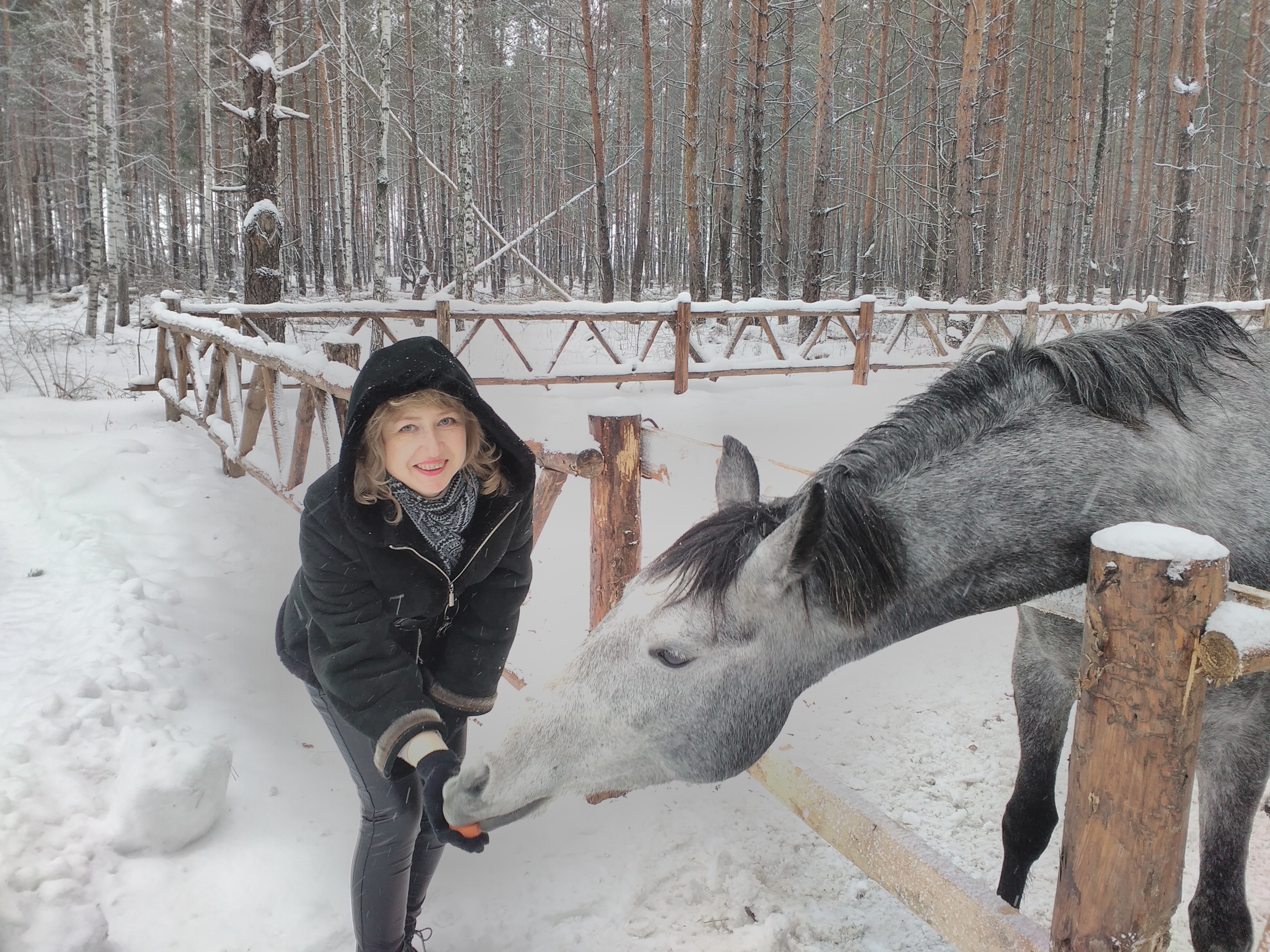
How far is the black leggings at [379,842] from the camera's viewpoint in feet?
5.92

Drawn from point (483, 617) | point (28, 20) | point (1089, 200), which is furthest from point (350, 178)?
point (483, 617)

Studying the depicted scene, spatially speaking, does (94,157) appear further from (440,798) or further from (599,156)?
(440,798)

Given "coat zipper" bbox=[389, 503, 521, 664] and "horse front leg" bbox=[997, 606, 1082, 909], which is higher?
"coat zipper" bbox=[389, 503, 521, 664]

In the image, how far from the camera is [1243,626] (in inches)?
37.8

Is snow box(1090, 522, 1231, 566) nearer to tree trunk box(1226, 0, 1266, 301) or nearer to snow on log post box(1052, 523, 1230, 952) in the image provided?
snow on log post box(1052, 523, 1230, 952)

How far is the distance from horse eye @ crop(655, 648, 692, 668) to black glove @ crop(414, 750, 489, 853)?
20.4 inches

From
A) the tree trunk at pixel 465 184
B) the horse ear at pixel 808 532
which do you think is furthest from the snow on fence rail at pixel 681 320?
the horse ear at pixel 808 532

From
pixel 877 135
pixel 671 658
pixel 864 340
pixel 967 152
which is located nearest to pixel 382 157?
pixel 864 340

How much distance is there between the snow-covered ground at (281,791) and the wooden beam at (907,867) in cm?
70

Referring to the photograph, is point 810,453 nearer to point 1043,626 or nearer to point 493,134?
point 1043,626

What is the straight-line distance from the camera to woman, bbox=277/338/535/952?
5.33 ft

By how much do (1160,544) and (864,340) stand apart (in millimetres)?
9451

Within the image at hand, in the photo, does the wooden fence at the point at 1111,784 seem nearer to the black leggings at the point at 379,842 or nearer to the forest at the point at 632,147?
the black leggings at the point at 379,842

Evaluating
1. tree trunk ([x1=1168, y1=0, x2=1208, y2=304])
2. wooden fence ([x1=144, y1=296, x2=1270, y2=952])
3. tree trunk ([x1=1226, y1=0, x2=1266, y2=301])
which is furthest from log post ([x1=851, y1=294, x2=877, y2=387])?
wooden fence ([x1=144, y1=296, x2=1270, y2=952])
